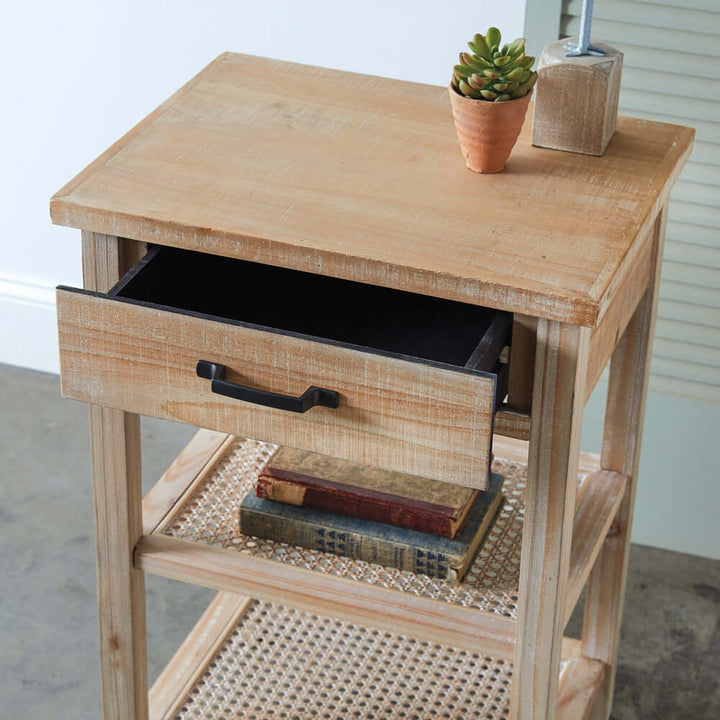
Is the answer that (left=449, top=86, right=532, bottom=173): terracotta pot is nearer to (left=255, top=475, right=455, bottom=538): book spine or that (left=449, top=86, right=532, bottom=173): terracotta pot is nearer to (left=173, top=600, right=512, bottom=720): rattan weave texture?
(left=255, top=475, right=455, bottom=538): book spine

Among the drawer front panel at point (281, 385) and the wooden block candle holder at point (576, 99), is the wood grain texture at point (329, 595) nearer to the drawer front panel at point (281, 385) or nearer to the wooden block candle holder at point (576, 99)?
the drawer front panel at point (281, 385)

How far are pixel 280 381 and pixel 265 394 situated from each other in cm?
2

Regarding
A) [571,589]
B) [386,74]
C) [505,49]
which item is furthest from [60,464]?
[505,49]

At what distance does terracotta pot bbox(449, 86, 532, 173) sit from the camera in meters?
1.15

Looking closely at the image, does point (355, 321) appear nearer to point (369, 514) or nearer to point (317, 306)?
point (317, 306)

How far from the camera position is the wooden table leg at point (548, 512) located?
42.1 inches

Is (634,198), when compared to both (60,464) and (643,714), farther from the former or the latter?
(60,464)

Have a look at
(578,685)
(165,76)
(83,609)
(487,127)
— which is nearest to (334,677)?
(578,685)

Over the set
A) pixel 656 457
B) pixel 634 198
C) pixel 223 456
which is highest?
pixel 634 198

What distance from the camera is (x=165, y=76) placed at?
6.70ft

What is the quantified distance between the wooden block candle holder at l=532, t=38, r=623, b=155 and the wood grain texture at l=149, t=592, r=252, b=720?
0.83m

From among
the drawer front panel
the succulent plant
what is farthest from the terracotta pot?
the drawer front panel

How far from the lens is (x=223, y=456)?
63.0 inches

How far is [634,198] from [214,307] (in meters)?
0.42
